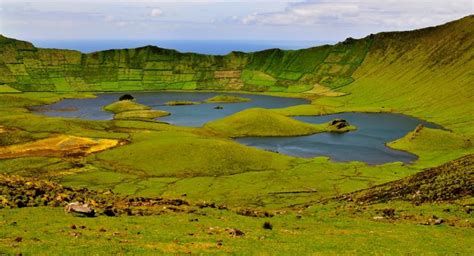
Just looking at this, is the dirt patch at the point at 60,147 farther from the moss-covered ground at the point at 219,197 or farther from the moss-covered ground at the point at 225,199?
the moss-covered ground at the point at 219,197

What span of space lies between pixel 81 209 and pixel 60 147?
107609 mm

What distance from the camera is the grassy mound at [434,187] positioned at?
6384cm

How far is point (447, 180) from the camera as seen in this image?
6912 centimetres

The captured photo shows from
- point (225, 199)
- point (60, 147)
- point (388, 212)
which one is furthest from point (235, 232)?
point (60, 147)

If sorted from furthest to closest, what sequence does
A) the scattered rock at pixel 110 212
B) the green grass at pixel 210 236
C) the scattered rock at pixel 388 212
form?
the scattered rock at pixel 388 212, the scattered rock at pixel 110 212, the green grass at pixel 210 236

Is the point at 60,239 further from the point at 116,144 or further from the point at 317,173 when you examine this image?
the point at 116,144

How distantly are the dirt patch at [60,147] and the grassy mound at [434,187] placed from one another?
91.9 meters

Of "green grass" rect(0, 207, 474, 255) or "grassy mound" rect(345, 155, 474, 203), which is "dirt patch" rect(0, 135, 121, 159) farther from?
"green grass" rect(0, 207, 474, 255)

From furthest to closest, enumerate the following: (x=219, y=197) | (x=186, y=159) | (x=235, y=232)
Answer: (x=186, y=159)
(x=219, y=197)
(x=235, y=232)

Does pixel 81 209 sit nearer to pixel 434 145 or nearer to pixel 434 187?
pixel 434 187

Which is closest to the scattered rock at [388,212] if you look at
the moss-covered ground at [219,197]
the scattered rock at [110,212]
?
the moss-covered ground at [219,197]

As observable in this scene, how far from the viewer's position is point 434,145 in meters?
166

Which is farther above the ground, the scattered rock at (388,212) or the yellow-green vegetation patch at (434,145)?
the scattered rock at (388,212)

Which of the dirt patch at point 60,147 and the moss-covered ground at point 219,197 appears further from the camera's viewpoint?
the dirt patch at point 60,147
